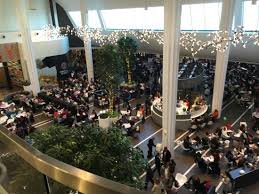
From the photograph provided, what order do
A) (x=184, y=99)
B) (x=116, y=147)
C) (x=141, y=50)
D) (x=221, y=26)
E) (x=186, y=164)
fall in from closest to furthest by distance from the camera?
(x=116, y=147)
(x=186, y=164)
(x=221, y=26)
(x=184, y=99)
(x=141, y=50)

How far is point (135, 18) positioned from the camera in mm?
20266

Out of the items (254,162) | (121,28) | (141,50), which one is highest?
(121,28)

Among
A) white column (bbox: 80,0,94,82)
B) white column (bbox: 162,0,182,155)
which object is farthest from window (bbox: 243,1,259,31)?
white column (bbox: 80,0,94,82)

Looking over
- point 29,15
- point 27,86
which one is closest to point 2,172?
point 27,86

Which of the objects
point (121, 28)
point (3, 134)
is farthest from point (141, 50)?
point (3, 134)

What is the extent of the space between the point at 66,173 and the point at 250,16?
653 inches

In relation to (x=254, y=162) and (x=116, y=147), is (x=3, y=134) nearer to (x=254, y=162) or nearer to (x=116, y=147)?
(x=116, y=147)

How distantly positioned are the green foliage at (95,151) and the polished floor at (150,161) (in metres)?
1.88

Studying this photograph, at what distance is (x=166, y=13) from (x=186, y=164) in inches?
244

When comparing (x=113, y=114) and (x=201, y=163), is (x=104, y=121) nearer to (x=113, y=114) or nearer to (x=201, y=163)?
(x=113, y=114)

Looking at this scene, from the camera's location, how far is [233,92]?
18.1 metres

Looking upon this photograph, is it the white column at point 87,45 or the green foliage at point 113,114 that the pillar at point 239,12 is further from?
the white column at point 87,45

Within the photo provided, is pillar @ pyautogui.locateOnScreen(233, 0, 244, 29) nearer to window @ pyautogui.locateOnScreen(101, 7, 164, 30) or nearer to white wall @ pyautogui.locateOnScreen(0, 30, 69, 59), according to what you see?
window @ pyautogui.locateOnScreen(101, 7, 164, 30)

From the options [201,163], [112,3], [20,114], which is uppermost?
[112,3]
